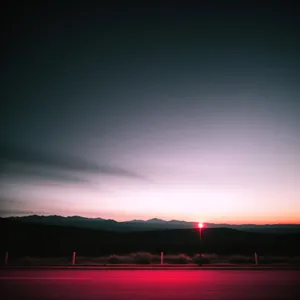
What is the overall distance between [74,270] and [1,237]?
223 ft

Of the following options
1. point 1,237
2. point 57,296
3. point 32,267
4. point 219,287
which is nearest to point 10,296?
point 57,296

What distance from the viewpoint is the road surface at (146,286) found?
12.5 m

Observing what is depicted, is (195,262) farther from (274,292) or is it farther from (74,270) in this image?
(274,292)

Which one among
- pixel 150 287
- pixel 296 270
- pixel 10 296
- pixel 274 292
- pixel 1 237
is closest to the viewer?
pixel 10 296

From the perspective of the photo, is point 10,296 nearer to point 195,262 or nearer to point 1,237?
point 195,262

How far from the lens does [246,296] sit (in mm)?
12367

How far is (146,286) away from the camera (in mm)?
14773

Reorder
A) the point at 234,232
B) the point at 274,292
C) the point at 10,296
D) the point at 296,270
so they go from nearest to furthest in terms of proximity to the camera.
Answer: the point at 10,296, the point at 274,292, the point at 296,270, the point at 234,232

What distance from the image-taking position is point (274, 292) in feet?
43.6

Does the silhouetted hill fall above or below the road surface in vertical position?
above

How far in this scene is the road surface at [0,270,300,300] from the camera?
12492 mm

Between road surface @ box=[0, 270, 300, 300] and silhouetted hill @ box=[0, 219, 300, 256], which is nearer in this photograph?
road surface @ box=[0, 270, 300, 300]

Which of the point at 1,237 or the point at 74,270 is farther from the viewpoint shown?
the point at 1,237

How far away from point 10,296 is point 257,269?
1560cm
